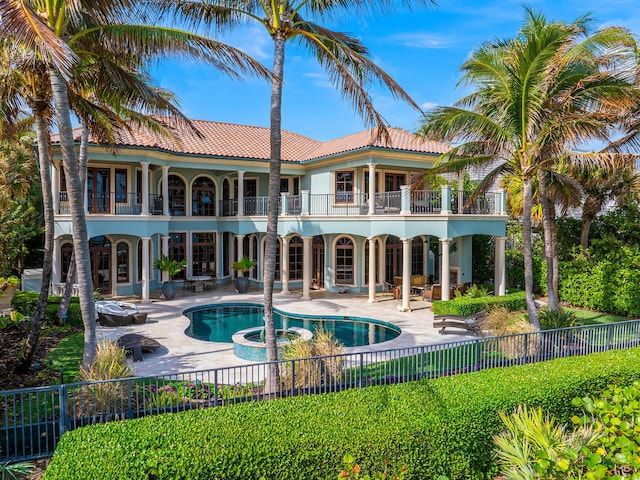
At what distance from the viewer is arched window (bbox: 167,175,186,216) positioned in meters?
24.1

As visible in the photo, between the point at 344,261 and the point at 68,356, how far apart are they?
14.4m

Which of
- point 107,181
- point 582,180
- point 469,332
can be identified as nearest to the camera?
point 469,332

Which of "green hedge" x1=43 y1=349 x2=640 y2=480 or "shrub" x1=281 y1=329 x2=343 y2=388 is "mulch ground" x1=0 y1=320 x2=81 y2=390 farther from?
"shrub" x1=281 y1=329 x2=343 y2=388

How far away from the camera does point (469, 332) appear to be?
14492 millimetres

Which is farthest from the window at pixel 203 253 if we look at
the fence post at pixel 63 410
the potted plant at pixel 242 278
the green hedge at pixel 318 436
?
the green hedge at pixel 318 436

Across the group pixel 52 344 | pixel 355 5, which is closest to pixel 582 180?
pixel 355 5

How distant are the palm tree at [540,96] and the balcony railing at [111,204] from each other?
46.1 ft

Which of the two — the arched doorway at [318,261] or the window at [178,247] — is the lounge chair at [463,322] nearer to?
the arched doorway at [318,261]

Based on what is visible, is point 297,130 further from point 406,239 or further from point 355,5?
point 355,5

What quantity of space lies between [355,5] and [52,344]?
12.3 metres

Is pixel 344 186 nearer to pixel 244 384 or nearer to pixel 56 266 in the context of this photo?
pixel 56 266

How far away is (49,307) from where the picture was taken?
15.1 m

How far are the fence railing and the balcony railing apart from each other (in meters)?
12.1

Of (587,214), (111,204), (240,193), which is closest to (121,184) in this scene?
(111,204)
